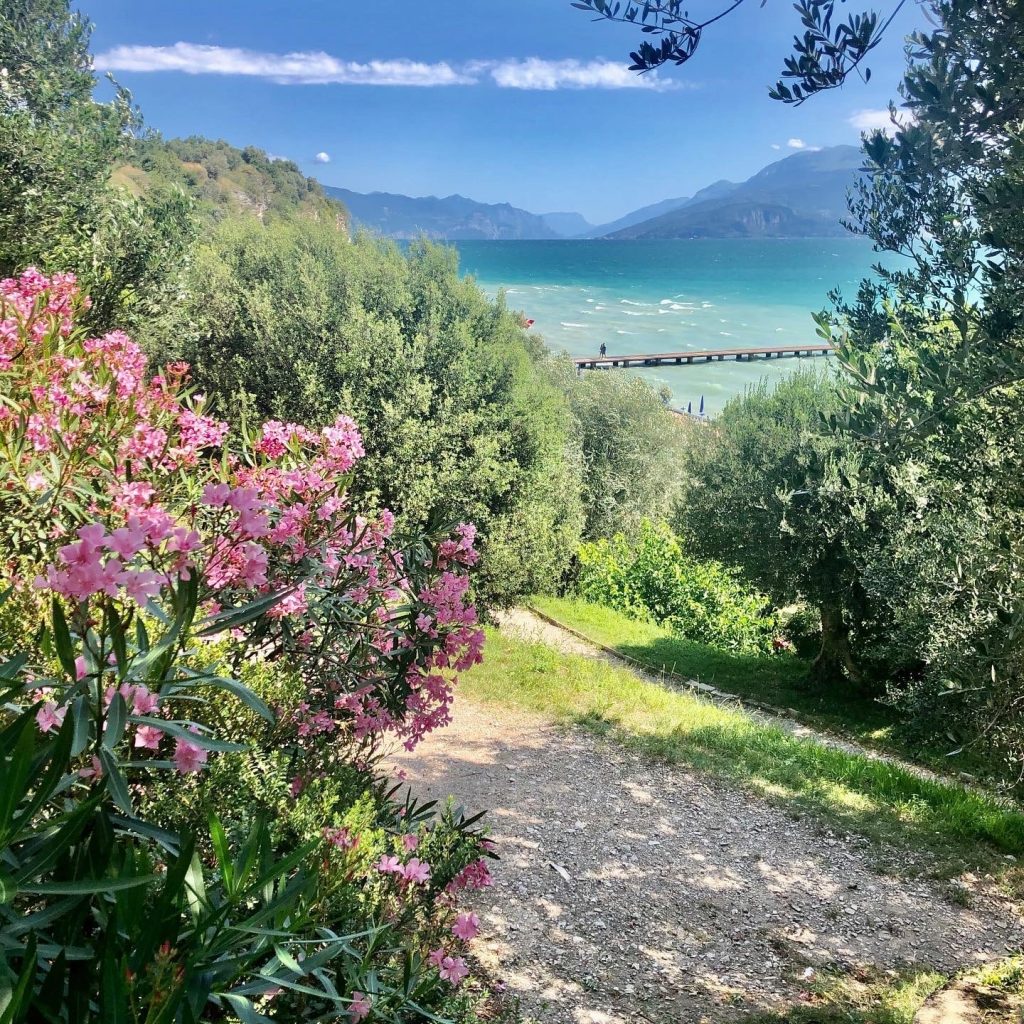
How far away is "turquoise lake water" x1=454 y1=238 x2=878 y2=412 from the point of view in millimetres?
79375

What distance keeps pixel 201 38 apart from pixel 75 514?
107 metres

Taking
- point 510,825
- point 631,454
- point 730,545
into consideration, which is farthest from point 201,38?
point 510,825

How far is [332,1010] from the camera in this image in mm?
1944

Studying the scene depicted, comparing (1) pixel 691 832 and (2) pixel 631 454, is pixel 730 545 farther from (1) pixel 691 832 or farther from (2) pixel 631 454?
(2) pixel 631 454

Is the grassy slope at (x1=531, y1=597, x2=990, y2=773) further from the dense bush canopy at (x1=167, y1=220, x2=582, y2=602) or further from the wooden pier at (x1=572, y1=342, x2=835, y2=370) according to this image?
the wooden pier at (x1=572, y1=342, x2=835, y2=370)

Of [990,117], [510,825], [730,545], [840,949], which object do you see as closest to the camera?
[990,117]

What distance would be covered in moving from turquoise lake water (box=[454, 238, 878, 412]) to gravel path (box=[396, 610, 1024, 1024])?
49906 millimetres

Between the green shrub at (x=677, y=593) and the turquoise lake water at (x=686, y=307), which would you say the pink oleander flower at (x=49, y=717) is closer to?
the green shrub at (x=677, y=593)

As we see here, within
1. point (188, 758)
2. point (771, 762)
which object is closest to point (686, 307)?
point (771, 762)

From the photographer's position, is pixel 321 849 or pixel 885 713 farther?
pixel 885 713

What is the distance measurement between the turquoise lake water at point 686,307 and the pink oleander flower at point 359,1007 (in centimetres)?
5462

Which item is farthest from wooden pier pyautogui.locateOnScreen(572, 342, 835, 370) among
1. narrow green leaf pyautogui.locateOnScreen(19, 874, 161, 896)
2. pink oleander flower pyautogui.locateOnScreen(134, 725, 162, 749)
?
narrow green leaf pyautogui.locateOnScreen(19, 874, 161, 896)

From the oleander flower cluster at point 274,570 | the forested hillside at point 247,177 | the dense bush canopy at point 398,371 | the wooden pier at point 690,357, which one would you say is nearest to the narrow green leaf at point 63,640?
the oleander flower cluster at point 274,570

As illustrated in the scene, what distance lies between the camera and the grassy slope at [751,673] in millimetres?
13878
